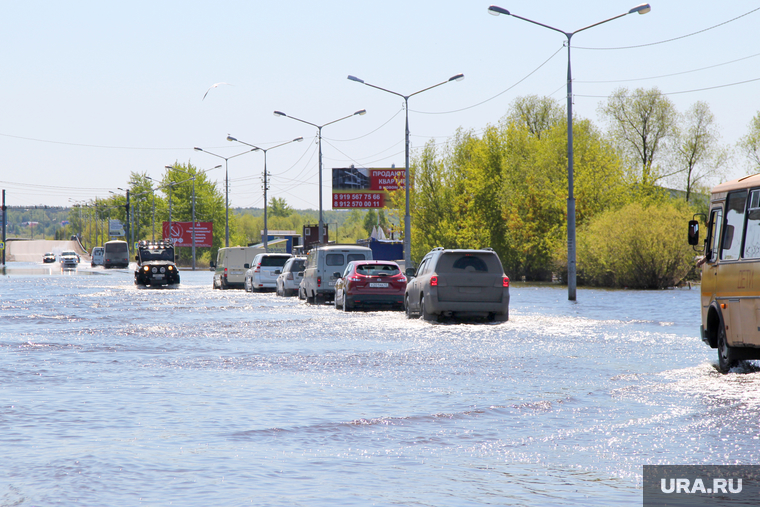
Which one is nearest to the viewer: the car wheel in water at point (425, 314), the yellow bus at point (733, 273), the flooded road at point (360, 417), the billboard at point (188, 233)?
the flooded road at point (360, 417)

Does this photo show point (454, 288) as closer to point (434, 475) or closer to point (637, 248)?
point (434, 475)

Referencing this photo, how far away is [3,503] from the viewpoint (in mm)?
5805

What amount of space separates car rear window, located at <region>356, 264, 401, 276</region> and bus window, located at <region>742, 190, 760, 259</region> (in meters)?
16.0

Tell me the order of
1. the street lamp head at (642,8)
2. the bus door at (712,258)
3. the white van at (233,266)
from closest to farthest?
the bus door at (712,258)
the street lamp head at (642,8)
the white van at (233,266)

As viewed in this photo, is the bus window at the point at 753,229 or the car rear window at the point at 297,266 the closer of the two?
the bus window at the point at 753,229

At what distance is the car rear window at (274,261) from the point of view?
4416 cm

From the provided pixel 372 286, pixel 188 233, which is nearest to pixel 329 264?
pixel 372 286

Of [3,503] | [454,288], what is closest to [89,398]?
[3,503]

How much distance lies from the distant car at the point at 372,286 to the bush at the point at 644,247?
72.7 feet

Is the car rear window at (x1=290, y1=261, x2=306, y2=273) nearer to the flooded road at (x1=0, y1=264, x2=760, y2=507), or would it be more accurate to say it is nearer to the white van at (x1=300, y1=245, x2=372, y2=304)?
the white van at (x1=300, y1=245, x2=372, y2=304)

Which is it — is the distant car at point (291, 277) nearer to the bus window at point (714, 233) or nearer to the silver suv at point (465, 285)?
the silver suv at point (465, 285)

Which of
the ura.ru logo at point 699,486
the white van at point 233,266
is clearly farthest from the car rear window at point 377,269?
the ura.ru logo at point 699,486

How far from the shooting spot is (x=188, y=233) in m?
122

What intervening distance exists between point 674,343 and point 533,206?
43.5 metres
